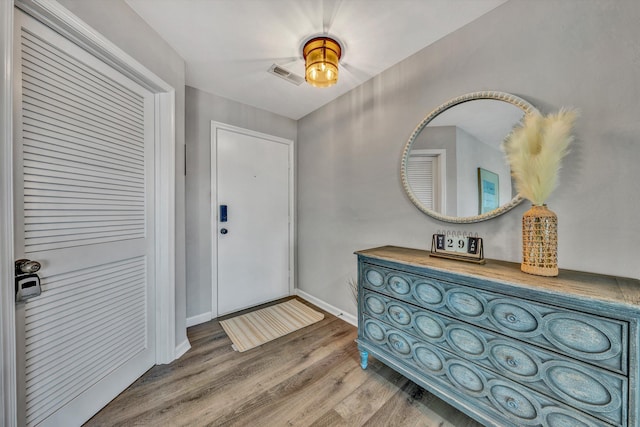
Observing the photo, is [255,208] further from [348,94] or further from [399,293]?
[399,293]

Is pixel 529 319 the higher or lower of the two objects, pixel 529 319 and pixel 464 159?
the lower

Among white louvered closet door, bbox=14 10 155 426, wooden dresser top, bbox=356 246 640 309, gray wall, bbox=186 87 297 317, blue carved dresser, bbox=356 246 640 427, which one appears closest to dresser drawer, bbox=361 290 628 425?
blue carved dresser, bbox=356 246 640 427

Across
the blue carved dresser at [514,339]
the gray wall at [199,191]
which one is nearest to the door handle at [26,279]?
the gray wall at [199,191]

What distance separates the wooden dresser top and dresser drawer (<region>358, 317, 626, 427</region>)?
0.44 meters

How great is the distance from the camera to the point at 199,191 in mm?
2326

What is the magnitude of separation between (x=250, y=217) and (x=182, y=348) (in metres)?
1.38

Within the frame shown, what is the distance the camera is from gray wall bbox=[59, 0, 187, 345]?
1.21m

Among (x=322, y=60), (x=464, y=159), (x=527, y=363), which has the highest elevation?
(x=322, y=60)

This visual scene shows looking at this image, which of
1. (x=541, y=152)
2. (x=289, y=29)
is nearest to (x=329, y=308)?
(x=541, y=152)

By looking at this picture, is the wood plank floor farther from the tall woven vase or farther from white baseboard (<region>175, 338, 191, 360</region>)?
the tall woven vase

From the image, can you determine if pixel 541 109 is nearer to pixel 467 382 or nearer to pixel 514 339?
pixel 514 339

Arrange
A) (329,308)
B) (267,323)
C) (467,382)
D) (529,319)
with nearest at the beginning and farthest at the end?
(529,319)
(467,382)
(267,323)
(329,308)

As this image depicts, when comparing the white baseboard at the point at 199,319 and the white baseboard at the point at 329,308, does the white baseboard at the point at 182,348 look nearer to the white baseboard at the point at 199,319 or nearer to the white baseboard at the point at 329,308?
the white baseboard at the point at 199,319

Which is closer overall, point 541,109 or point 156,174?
point 541,109
